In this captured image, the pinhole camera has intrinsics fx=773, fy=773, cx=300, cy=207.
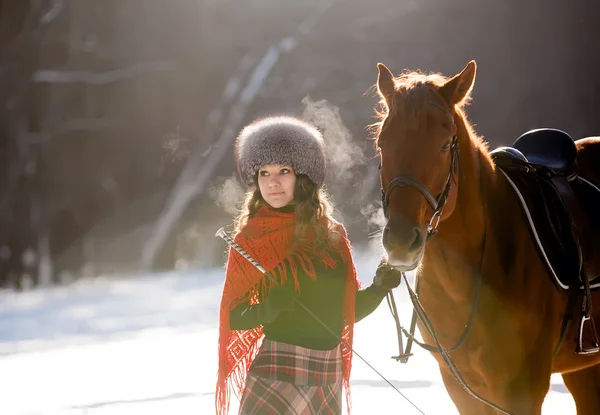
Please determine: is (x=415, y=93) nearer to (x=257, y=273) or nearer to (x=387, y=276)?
(x=387, y=276)

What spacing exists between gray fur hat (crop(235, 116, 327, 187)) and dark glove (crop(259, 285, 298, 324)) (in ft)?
1.49

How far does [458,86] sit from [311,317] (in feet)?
2.97

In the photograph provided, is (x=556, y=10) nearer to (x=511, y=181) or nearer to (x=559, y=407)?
(x=559, y=407)

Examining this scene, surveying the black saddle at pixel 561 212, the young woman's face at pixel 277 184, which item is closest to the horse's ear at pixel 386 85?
the young woman's face at pixel 277 184

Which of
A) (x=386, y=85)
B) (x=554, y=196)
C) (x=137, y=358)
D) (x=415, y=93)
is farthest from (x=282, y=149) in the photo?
(x=137, y=358)

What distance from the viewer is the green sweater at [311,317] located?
8.50 feet

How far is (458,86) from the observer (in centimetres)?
251

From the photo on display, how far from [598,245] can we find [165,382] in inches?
150

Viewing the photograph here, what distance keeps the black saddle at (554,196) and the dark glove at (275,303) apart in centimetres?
96

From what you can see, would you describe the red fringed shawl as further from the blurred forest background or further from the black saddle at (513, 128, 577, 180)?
the blurred forest background

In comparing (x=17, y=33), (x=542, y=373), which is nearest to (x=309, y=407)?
(x=542, y=373)

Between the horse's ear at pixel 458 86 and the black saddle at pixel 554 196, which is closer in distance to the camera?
the horse's ear at pixel 458 86

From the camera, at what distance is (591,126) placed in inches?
625

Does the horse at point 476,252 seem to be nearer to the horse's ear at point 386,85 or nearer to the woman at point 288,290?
the horse's ear at point 386,85
